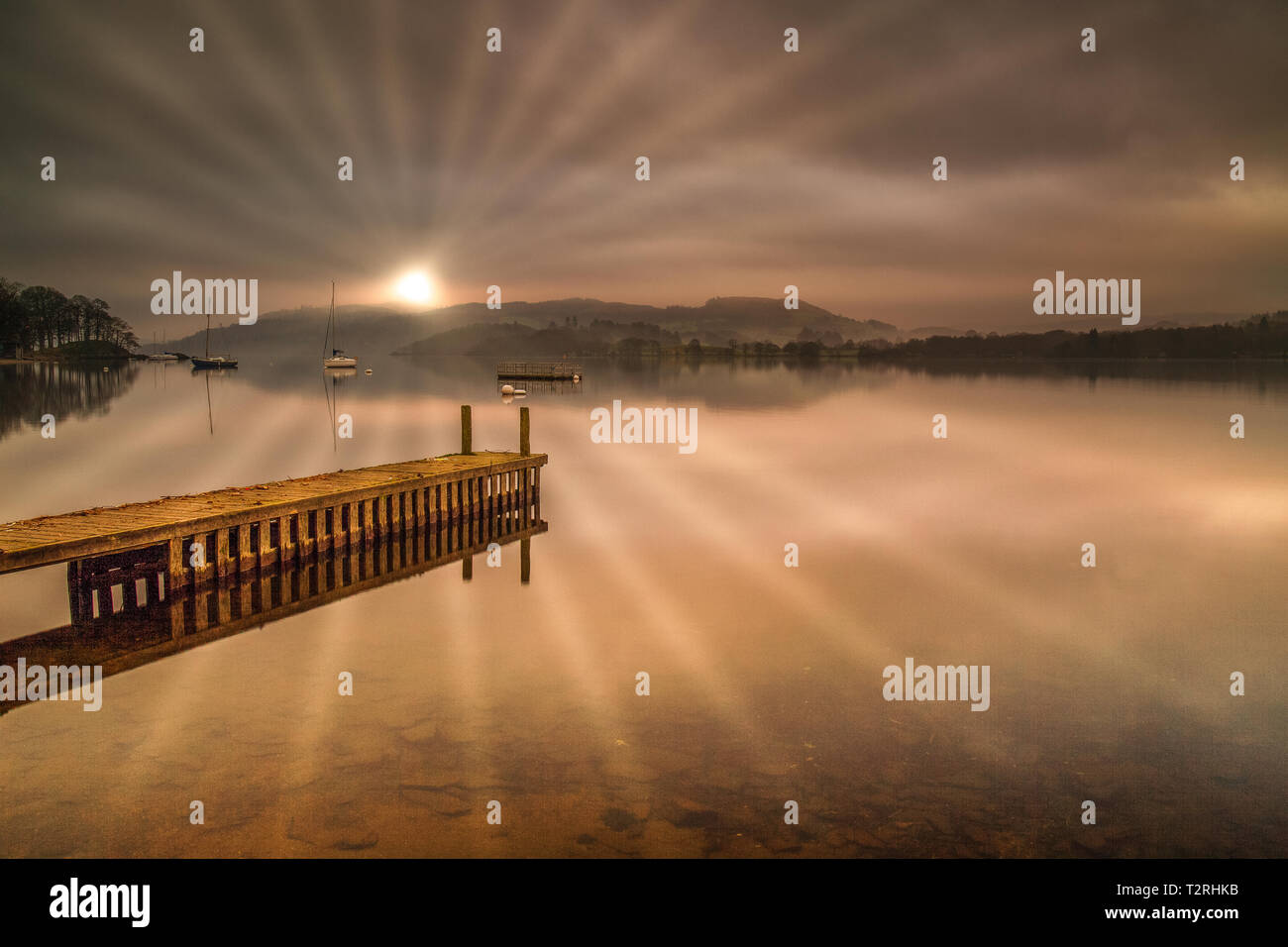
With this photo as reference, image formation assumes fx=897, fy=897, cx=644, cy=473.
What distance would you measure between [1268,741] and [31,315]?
219 m

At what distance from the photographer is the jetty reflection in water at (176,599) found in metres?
13.0

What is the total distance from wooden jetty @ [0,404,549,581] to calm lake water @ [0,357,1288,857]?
1.77 m

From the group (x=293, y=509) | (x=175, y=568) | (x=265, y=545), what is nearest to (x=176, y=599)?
(x=175, y=568)

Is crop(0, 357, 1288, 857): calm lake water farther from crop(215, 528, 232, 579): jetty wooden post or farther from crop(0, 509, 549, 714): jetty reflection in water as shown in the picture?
crop(215, 528, 232, 579): jetty wooden post

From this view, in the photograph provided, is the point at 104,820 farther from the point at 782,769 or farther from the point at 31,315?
the point at 31,315

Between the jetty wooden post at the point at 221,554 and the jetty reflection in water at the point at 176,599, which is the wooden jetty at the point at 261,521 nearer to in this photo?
the jetty wooden post at the point at 221,554

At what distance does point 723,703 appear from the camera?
11281mm

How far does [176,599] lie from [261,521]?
87.2 inches

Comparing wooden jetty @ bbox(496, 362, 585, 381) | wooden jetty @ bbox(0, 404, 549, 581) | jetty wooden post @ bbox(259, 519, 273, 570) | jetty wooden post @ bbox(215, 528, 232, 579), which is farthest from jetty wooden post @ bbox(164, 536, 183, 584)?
wooden jetty @ bbox(496, 362, 585, 381)

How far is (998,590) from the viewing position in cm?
1755

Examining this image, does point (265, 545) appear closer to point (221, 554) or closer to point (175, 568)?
point (221, 554)

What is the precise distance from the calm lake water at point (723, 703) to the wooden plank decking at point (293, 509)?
1769 mm

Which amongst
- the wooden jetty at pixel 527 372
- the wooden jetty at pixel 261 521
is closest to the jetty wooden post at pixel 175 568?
the wooden jetty at pixel 261 521
